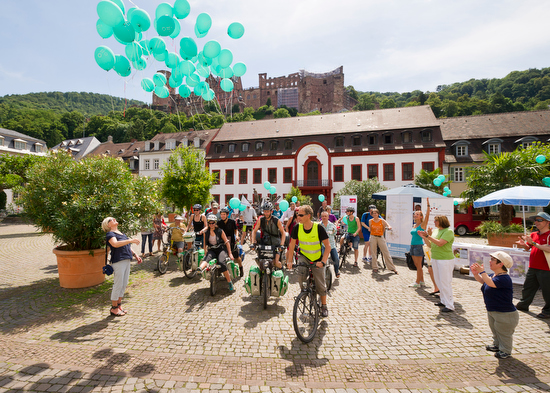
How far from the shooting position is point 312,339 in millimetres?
4602

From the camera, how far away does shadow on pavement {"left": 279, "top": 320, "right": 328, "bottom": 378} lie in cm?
378

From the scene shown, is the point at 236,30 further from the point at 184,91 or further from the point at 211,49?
the point at 184,91

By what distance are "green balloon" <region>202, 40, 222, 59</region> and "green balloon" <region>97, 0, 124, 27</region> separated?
207 cm

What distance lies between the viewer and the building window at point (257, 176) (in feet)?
121

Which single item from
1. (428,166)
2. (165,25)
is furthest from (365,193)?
(165,25)

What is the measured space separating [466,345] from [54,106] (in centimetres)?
9753

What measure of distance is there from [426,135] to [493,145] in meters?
7.68

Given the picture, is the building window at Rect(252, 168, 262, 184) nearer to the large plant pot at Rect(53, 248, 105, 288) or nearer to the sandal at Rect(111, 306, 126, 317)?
the large plant pot at Rect(53, 248, 105, 288)

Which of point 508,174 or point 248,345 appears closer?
point 248,345

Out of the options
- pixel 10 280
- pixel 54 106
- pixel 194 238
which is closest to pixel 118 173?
pixel 194 238

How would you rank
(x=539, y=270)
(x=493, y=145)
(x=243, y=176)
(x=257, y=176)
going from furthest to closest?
1. (x=243, y=176)
2. (x=257, y=176)
3. (x=493, y=145)
4. (x=539, y=270)

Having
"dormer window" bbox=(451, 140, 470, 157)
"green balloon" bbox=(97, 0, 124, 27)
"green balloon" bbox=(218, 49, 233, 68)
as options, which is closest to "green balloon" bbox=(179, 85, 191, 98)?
"green balloon" bbox=(218, 49, 233, 68)

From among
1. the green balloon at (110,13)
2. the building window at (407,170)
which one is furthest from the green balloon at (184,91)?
the building window at (407,170)

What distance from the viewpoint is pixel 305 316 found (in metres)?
4.66
